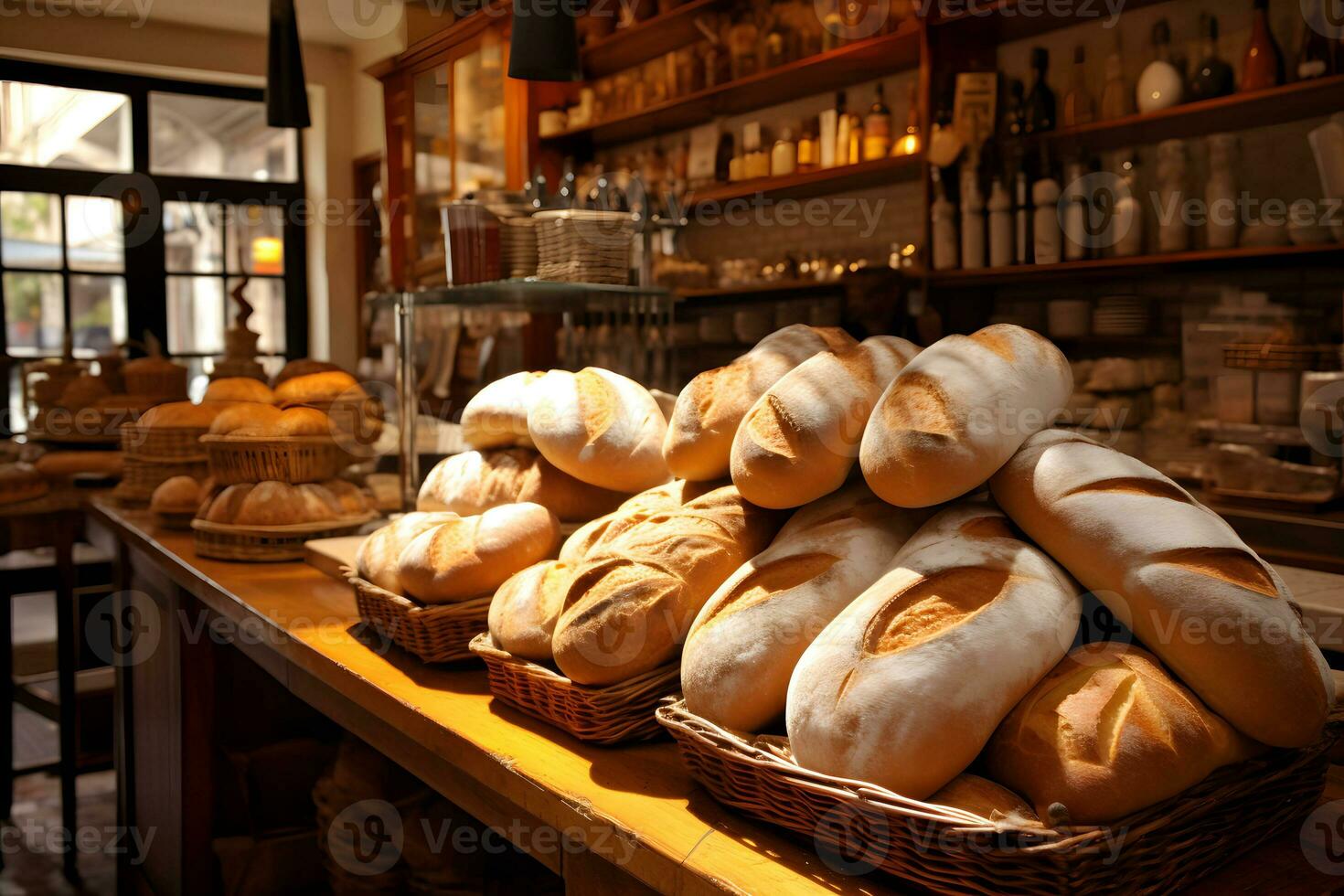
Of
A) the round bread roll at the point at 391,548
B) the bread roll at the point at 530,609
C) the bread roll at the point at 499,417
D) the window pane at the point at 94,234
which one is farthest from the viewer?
the window pane at the point at 94,234

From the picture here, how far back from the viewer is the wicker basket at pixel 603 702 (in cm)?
106

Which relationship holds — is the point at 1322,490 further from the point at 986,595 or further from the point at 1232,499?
the point at 986,595

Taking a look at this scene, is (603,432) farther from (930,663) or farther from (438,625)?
(930,663)

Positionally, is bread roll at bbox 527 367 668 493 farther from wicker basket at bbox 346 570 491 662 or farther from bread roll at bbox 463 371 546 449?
wicker basket at bbox 346 570 491 662

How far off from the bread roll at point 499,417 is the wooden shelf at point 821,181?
7.77 feet

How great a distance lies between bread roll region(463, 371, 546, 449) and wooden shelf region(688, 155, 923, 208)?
237 centimetres

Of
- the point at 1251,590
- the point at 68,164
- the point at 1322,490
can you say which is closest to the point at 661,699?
the point at 1251,590

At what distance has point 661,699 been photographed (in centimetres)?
106

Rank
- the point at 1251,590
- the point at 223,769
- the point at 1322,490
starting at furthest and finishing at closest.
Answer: the point at 1322,490
the point at 223,769
the point at 1251,590

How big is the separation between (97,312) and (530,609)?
6.17 metres

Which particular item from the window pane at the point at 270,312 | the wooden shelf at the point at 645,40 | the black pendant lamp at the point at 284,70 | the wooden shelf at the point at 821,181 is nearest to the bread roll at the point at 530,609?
the black pendant lamp at the point at 284,70

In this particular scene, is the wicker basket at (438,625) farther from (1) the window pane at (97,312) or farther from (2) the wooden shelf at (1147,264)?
(1) the window pane at (97,312)

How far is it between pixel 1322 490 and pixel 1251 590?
2.12m

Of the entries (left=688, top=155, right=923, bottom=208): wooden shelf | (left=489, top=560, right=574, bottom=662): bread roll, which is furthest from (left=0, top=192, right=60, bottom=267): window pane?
(left=489, top=560, right=574, bottom=662): bread roll
